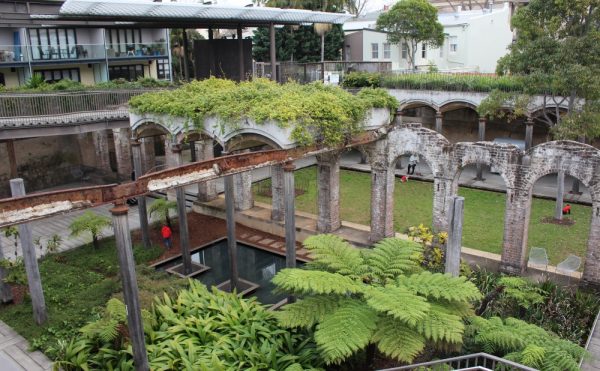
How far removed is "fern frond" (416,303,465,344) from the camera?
332 inches

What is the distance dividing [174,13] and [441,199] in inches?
517

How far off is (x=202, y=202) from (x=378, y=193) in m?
8.52

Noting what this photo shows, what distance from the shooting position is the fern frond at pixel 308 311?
30.6 ft

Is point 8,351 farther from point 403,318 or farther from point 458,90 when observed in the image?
point 458,90

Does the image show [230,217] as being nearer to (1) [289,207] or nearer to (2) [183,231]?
(2) [183,231]

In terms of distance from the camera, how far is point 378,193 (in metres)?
17.0

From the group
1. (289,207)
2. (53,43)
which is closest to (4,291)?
(289,207)

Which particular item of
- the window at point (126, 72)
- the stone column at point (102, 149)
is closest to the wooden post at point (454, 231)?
the stone column at point (102, 149)

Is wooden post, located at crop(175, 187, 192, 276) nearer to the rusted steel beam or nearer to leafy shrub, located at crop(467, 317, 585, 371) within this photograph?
the rusted steel beam

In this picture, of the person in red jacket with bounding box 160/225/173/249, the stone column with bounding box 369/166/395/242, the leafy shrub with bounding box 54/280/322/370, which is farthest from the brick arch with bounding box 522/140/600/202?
the person in red jacket with bounding box 160/225/173/249

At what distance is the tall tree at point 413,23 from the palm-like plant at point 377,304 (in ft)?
87.1

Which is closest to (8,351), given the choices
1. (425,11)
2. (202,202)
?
(202,202)

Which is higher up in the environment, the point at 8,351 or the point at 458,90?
the point at 458,90

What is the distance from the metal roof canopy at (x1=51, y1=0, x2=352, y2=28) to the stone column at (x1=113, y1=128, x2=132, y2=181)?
6.07 m
